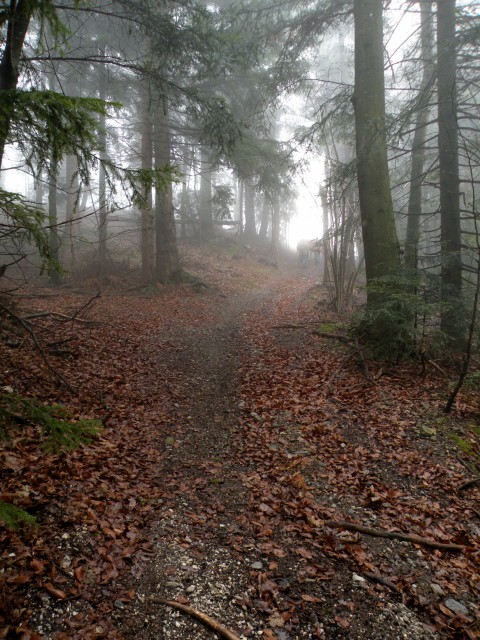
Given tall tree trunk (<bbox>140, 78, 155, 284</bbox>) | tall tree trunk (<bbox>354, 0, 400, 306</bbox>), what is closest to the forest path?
tall tree trunk (<bbox>354, 0, 400, 306</bbox>)

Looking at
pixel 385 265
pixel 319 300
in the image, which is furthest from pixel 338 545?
pixel 319 300

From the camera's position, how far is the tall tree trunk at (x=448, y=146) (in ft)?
26.1

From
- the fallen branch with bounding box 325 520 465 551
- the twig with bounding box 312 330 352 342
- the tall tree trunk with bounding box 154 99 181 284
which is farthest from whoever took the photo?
the tall tree trunk with bounding box 154 99 181 284

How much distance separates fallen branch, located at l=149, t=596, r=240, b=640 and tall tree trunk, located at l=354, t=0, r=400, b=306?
635 centimetres

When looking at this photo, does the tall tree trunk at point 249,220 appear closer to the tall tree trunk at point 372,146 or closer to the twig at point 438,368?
the tall tree trunk at point 372,146

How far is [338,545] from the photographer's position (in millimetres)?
3635

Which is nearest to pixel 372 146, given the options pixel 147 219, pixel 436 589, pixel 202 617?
pixel 436 589

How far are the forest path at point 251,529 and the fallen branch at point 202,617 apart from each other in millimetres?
39

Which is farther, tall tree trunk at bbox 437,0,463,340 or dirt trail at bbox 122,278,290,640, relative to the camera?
tall tree trunk at bbox 437,0,463,340

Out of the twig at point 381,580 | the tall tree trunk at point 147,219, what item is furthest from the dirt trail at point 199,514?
the tall tree trunk at point 147,219

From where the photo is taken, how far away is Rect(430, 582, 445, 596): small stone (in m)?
3.13

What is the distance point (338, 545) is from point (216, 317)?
919 centimetres

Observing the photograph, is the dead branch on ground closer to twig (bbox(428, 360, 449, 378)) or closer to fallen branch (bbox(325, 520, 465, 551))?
fallen branch (bbox(325, 520, 465, 551))

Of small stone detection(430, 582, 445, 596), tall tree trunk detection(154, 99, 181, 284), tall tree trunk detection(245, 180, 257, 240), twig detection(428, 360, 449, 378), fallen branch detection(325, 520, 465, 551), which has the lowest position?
small stone detection(430, 582, 445, 596)
